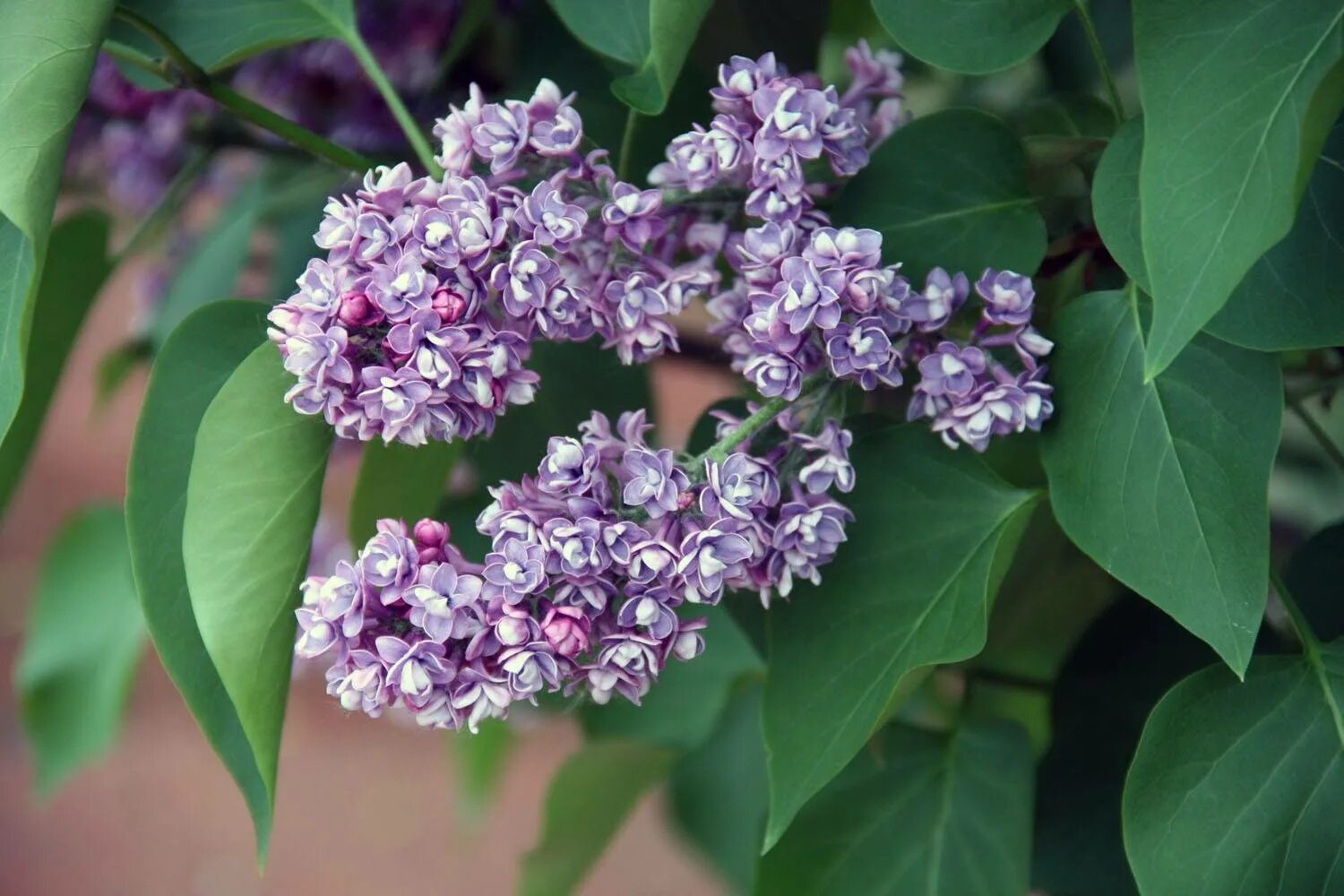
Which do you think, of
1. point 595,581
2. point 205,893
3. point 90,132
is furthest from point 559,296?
point 205,893

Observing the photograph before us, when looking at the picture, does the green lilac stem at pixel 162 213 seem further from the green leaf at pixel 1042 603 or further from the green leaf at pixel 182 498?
the green leaf at pixel 1042 603

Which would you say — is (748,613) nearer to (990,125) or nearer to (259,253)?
(990,125)

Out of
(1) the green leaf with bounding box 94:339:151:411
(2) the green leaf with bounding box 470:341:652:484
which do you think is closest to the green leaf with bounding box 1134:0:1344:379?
(2) the green leaf with bounding box 470:341:652:484

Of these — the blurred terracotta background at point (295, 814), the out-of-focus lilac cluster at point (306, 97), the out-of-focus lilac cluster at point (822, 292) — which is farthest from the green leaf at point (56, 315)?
the blurred terracotta background at point (295, 814)

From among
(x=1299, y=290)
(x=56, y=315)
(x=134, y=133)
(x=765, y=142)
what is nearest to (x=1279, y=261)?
(x=1299, y=290)

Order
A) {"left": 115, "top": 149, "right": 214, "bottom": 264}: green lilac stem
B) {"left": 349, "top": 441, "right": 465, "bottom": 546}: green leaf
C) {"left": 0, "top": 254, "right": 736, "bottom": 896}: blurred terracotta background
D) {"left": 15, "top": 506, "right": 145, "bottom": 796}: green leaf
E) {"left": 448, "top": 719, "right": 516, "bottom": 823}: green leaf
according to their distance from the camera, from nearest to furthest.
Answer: {"left": 349, "top": 441, "right": 465, "bottom": 546}: green leaf
{"left": 115, "top": 149, "right": 214, "bottom": 264}: green lilac stem
{"left": 15, "top": 506, "right": 145, "bottom": 796}: green leaf
{"left": 448, "top": 719, "right": 516, "bottom": 823}: green leaf
{"left": 0, "top": 254, "right": 736, "bottom": 896}: blurred terracotta background

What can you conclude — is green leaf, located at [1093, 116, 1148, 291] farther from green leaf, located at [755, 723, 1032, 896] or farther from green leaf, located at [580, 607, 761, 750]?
green leaf, located at [580, 607, 761, 750]
